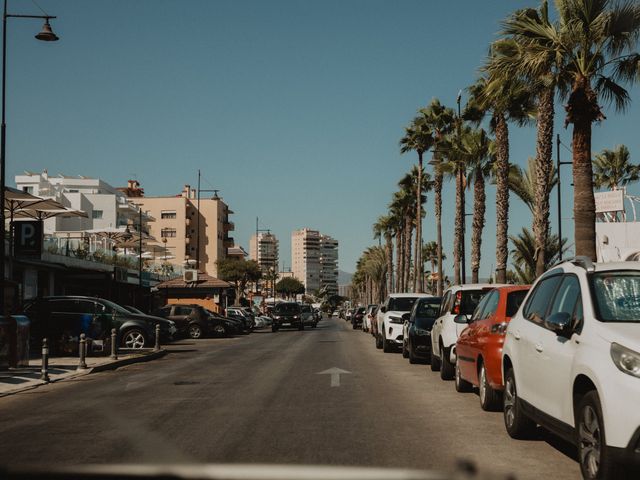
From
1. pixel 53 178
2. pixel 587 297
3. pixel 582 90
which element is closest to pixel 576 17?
pixel 582 90

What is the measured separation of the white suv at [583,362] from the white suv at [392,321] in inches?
619

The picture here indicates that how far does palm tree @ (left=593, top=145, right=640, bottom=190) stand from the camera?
187 ft

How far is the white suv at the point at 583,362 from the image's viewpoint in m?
5.68

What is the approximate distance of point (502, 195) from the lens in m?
32.3

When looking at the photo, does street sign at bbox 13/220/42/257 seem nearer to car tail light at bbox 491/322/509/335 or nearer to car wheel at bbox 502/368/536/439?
car tail light at bbox 491/322/509/335

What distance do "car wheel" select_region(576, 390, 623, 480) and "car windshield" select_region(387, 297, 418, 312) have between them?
777 inches

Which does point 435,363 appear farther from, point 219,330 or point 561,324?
point 219,330

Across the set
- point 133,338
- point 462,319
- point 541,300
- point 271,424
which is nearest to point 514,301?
point 462,319

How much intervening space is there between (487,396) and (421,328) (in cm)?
860

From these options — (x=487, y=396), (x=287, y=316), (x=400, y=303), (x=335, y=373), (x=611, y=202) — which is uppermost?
(x=611, y=202)

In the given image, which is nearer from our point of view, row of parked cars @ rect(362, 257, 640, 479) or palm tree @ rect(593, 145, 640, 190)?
row of parked cars @ rect(362, 257, 640, 479)

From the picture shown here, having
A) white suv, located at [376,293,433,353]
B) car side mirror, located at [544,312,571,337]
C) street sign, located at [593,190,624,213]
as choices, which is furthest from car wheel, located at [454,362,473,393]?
street sign, located at [593,190,624,213]

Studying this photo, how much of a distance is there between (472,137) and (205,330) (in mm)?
16229

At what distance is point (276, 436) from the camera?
338 inches
